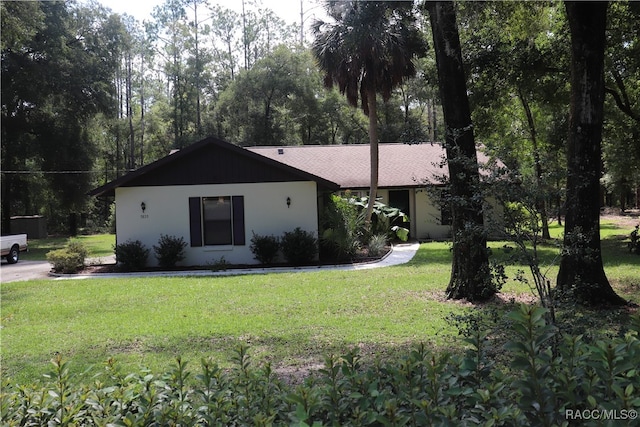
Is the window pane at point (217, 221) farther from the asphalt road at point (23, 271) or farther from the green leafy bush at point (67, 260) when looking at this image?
the asphalt road at point (23, 271)

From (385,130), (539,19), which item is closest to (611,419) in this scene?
(539,19)

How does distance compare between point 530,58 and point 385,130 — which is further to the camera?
point 385,130

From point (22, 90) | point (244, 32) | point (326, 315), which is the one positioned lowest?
point (326, 315)

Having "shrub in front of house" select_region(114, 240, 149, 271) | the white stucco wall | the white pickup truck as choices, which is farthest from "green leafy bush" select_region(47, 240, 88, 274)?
the white pickup truck

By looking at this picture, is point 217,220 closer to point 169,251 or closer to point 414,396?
point 169,251

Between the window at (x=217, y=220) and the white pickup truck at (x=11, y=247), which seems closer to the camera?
the window at (x=217, y=220)

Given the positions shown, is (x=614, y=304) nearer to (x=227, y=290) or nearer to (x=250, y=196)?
(x=227, y=290)

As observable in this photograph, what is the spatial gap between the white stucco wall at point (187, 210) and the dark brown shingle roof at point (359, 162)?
735 centimetres

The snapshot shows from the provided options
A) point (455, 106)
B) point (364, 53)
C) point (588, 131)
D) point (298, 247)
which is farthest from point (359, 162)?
point (588, 131)

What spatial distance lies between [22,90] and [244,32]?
77.4ft

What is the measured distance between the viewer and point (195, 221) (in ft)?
55.1

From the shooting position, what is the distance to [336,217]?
17391 millimetres

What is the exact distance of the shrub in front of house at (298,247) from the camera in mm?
16172

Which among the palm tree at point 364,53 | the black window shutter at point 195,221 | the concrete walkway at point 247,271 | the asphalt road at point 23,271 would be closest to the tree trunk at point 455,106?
the concrete walkway at point 247,271
